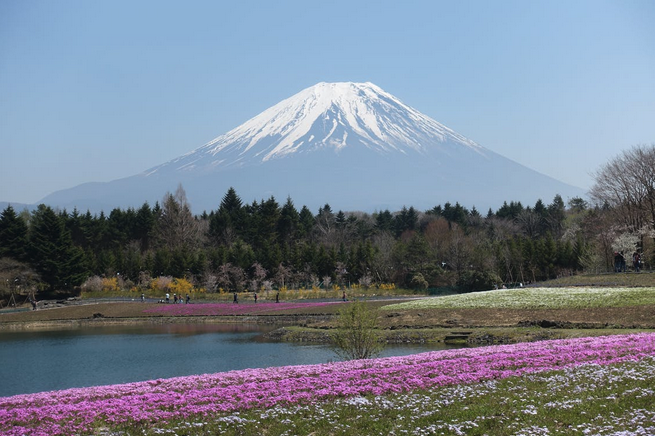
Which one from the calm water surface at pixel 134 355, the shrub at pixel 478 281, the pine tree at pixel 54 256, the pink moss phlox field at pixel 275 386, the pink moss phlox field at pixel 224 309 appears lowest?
the calm water surface at pixel 134 355

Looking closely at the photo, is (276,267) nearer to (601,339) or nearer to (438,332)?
(438,332)

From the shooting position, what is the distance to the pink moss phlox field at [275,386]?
16516 mm

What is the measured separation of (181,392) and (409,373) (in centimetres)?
749

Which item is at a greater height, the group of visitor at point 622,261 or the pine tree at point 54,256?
the pine tree at point 54,256

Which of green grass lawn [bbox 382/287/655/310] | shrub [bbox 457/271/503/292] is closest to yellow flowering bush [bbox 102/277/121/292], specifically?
shrub [bbox 457/271/503/292]

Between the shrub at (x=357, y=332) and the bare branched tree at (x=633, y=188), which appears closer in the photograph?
the shrub at (x=357, y=332)

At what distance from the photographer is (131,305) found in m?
73.3

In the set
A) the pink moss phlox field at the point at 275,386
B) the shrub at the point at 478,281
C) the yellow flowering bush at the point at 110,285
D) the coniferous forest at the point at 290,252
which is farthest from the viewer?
the yellow flowering bush at the point at 110,285

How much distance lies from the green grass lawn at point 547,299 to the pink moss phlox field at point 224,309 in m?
15.5

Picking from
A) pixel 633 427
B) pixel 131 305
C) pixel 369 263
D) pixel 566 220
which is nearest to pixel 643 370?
pixel 633 427

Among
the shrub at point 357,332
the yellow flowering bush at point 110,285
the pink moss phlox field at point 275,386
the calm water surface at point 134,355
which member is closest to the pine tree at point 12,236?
the yellow flowering bush at point 110,285

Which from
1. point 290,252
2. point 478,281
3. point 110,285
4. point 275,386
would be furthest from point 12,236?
point 275,386

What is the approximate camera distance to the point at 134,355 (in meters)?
38.9

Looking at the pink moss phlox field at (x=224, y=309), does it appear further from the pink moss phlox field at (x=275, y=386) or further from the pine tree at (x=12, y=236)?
the pink moss phlox field at (x=275, y=386)
